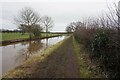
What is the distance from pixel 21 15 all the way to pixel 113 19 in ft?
162

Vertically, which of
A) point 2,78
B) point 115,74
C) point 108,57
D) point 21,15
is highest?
point 21,15

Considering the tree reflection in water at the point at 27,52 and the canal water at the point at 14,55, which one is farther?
the tree reflection in water at the point at 27,52

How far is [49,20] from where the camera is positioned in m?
91.8

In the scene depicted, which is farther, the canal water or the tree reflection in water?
the tree reflection in water

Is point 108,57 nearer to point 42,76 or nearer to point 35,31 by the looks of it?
point 42,76

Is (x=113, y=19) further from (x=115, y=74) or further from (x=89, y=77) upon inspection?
(x=89, y=77)

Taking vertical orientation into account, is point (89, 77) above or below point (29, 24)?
below

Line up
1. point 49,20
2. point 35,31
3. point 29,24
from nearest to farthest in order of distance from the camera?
point 29,24
point 35,31
point 49,20

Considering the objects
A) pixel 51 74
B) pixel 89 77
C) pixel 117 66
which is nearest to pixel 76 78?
pixel 89 77

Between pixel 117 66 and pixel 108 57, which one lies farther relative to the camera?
pixel 108 57

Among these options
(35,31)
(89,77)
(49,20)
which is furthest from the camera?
(49,20)

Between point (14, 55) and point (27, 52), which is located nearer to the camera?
point (14, 55)

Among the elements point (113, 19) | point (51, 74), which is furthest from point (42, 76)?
point (113, 19)

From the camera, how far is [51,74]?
956 cm
